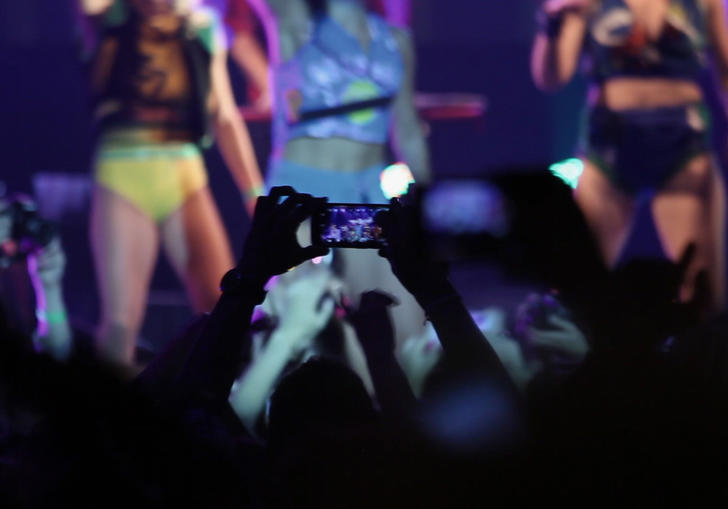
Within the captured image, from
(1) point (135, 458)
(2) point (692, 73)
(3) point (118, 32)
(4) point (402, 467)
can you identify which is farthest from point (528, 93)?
(1) point (135, 458)

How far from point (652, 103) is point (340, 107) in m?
1.23

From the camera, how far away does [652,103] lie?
3.26 m

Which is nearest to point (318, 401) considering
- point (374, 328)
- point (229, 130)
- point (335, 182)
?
point (374, 328)

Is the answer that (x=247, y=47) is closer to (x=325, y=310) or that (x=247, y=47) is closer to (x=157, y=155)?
(x=157, y=155)

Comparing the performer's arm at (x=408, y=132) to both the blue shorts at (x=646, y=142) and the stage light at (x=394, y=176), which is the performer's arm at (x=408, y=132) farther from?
the blue shorts at (x=646, y=142)

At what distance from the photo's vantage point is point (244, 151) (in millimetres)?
3285

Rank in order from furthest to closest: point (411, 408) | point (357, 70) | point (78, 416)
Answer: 1. point (357, 70)
2. point (411, 408)
3. point (78, 416)

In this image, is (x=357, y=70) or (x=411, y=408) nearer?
(x=411, y=408)

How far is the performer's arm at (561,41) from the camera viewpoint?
3.27m

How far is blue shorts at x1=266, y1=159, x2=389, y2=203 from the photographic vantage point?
308 cm

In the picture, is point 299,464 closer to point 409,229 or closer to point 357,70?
point 409,229

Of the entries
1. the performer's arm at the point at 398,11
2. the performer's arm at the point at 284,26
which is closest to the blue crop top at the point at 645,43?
the performer's arm at the point at 398,11

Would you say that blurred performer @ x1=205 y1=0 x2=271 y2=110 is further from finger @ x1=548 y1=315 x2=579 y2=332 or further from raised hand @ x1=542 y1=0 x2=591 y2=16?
finger @ x1=548 y1=315 x2=579 y2=332

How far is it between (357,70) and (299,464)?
2.37 meters
